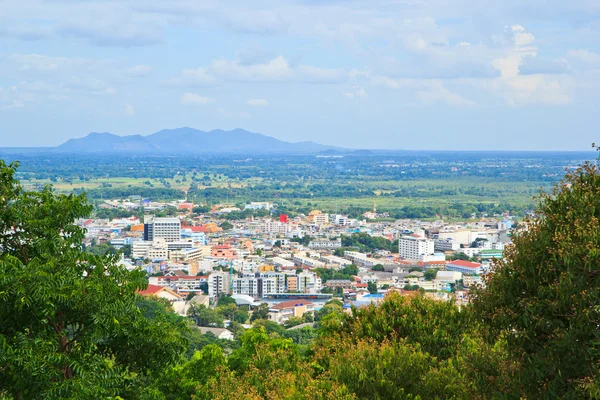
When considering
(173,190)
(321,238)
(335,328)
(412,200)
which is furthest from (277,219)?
(335,328)

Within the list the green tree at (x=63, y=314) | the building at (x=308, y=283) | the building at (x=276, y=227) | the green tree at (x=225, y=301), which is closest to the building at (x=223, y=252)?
the building at (x=308, y=283)

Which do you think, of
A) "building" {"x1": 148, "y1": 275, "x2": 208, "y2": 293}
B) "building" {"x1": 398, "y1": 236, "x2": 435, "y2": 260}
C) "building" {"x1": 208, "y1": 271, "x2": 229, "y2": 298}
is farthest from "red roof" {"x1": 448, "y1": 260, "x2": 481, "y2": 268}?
"building" {"x1": 148, "y1": 275, "x2": 208, "y2": 293}

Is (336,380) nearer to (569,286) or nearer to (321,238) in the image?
(569,286)

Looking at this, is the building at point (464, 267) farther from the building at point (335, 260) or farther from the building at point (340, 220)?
the building at point (340, 220)

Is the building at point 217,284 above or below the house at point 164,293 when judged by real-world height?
below

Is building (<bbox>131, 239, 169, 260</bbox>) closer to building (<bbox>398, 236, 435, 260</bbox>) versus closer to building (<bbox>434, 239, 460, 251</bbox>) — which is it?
building (<bbox>398, 236, 435, 260</bbox>)

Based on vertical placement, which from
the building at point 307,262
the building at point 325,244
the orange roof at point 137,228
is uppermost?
the orange roof at point 137,228
